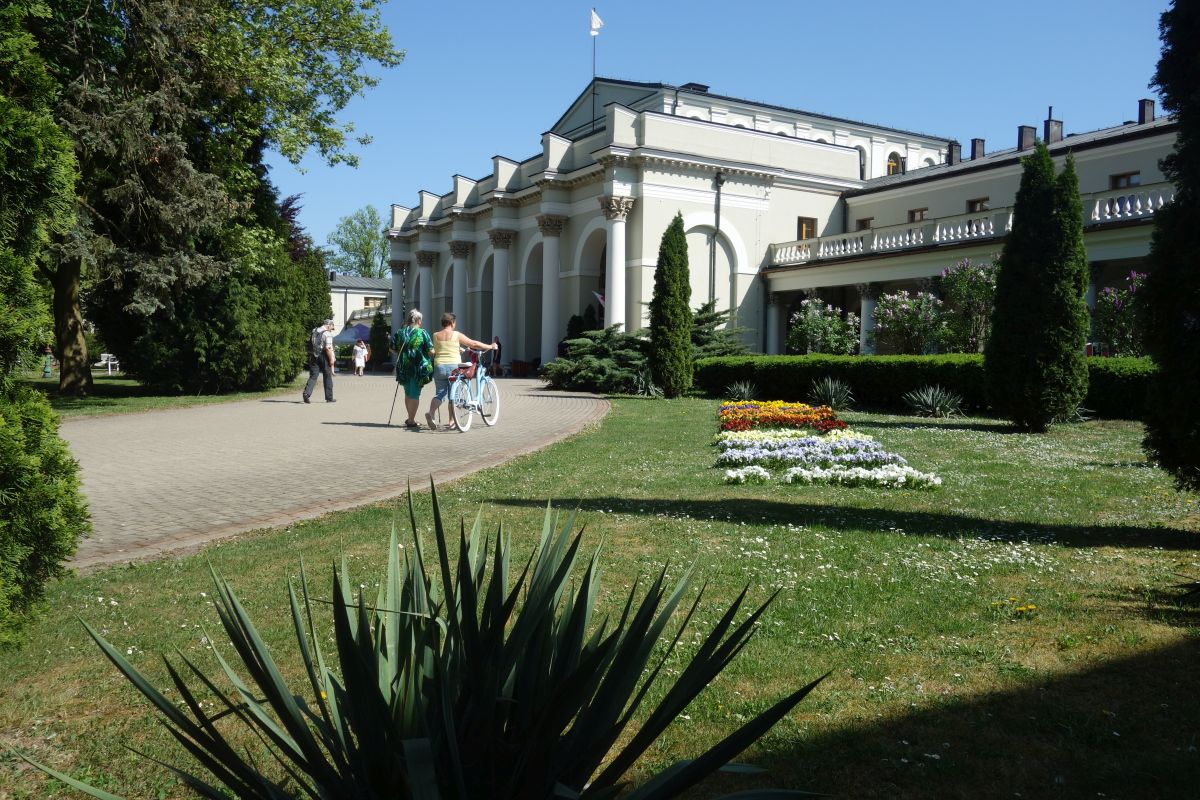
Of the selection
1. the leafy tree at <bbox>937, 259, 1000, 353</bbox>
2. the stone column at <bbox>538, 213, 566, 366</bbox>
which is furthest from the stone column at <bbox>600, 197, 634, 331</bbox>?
the leafy tree at <bbox>937, 259, 1000, 353</bbox>

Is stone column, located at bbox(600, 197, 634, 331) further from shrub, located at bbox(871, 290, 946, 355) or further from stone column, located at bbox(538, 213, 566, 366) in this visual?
shrub, located at bbox(871, 290, 946, 355)

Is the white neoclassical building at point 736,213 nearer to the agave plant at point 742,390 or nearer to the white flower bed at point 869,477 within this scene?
the agave plant at point 742,390

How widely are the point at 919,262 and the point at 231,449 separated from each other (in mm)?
26073

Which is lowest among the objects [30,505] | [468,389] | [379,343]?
[30,505]

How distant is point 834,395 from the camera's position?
70.2ft

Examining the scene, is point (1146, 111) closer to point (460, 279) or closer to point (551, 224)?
point (551, 224)

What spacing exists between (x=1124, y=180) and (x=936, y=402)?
17049 millimetres

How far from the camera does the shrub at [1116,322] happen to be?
856 inches

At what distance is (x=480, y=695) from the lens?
201cm

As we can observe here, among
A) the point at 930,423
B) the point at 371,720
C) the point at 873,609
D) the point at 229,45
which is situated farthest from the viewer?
the point at 229,45

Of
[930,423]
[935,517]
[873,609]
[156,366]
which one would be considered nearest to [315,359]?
[156,366]

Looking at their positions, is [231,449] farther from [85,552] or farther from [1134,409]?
[1134,409]

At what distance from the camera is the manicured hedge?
17.6 metres

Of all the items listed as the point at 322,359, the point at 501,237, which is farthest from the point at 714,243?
the point at 322,359
